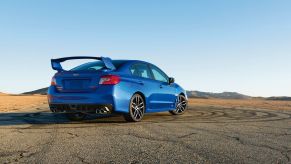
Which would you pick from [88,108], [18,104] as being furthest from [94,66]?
[18,104]

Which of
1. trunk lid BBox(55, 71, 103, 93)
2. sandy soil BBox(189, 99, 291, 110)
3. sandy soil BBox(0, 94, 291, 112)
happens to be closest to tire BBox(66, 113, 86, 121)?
trunk lid BBox(55, 71, 103, 93)

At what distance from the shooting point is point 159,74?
10734 millimetres

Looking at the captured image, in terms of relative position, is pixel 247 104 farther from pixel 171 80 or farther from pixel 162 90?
pixel 162 90

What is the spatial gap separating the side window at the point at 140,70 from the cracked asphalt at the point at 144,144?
5.15ft

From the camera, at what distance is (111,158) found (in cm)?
481

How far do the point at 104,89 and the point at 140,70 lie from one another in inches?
64.9

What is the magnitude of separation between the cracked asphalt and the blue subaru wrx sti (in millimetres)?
474

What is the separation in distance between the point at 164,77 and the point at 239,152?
227 inches

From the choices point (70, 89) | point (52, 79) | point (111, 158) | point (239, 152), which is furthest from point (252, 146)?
point (52, 79)

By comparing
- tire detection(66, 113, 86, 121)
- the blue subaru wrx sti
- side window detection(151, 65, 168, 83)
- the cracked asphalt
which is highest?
side window detection(151, 65, 168, 83)

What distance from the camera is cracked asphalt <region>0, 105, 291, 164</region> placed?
4836 millimetres

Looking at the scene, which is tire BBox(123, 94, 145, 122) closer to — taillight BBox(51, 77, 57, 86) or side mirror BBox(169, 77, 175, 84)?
taillight BBox(51, 77, 57, 86)

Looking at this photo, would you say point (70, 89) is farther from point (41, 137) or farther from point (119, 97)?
point (41, 137)

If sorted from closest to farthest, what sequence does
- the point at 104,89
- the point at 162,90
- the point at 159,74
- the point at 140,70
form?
the point at 104,89, the point at 140,70, the point at 162,90, the point at 159,74
